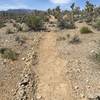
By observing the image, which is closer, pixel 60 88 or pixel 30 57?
pixel 60 88

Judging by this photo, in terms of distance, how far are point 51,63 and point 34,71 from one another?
→ 1834 mm

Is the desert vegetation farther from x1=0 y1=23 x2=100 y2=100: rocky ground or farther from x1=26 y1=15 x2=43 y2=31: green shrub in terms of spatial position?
x1=26 y1=15 x2=43 y2=31: green shrub

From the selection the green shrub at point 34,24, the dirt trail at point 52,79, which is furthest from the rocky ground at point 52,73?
the green shrub at point 34,24

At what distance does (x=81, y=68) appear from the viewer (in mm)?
14812

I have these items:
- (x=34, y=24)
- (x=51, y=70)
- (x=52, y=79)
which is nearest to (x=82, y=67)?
(x=51, y=70)

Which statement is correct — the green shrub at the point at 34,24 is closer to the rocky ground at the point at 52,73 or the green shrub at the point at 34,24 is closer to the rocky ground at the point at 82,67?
the rocky ground at the point at 82,67

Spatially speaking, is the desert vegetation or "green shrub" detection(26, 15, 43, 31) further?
"green shrub" detection(26, 15, 43, 31)

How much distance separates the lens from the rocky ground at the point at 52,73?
456 inches

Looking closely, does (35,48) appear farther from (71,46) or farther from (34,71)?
(34,71)

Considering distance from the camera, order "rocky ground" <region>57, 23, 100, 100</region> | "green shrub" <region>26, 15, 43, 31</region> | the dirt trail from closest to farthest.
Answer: the dirt trail, "rocky ground" <region>57, 23, 100, 100</region>, "green shrub" <region>26, 15, 43, 31</region>

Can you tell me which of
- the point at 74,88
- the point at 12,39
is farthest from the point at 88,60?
the point at 12,39

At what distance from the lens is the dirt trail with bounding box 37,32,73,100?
37.2ft

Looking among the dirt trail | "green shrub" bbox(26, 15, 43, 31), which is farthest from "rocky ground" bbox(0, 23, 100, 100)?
"green shrub" bbox(26, 15, 43, 31)

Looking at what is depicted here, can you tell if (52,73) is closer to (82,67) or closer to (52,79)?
(52,79)
